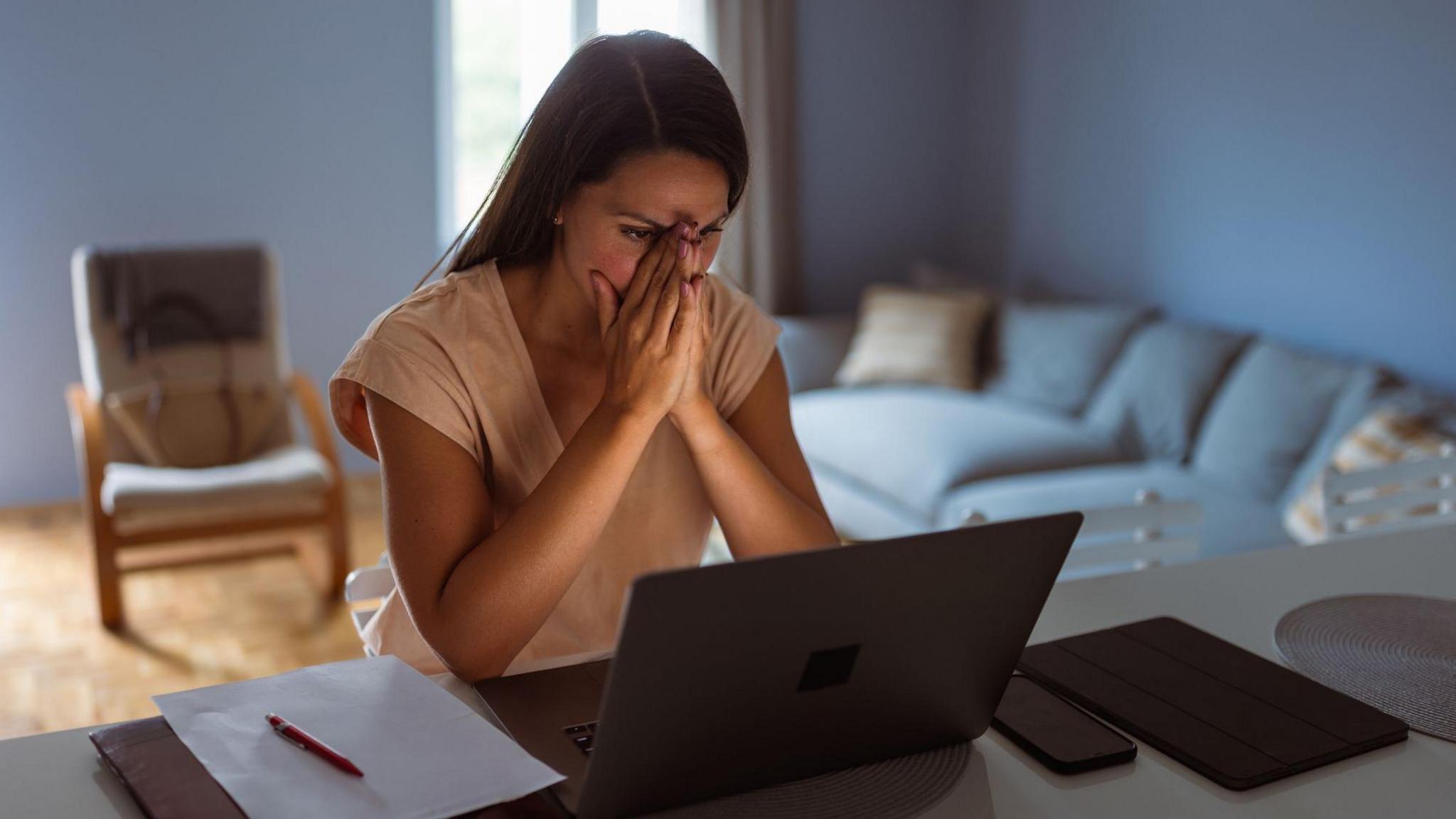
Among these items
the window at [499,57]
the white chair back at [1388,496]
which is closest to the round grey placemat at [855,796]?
the white chair back at [1388,496]

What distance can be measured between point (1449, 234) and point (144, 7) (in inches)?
152

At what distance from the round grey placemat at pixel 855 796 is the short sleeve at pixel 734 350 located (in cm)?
59

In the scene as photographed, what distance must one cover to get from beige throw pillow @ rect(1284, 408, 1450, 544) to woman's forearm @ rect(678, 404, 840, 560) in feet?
5.77

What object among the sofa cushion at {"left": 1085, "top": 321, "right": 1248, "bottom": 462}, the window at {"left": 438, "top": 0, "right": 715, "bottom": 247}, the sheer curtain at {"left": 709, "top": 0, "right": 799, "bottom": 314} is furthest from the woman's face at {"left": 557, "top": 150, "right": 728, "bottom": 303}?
the window at {"left": 438, "top": 0, "right": 715, "bottom": 247}

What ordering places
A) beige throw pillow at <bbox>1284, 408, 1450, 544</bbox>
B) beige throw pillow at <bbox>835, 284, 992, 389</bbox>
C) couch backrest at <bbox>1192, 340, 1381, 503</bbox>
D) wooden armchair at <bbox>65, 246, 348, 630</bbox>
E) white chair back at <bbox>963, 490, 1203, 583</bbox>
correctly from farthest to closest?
beige throw pillow at <bbox>835, 284, 992, 389</bbox>, wooden armchair at <bbox>65, 246, 348, 630</bbox>, couch backrest at <bbox>1192, 340, 1381, 503</bbox>, beige throw pillow at <bbox>1284, 408, 1450, 544</bbox>, white chair back at <bbox>963, 490, 1203, 583</bbox>

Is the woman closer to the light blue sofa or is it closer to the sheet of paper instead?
the sheet of paper

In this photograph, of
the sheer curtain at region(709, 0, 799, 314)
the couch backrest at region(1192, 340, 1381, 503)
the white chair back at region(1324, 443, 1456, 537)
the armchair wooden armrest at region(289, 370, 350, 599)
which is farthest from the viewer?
the sheer curtain at region(709, 0, 799, 314)

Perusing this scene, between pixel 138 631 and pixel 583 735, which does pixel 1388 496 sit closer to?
pixel 583 735

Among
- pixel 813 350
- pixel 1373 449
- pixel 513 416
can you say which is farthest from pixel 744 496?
pixel 813 350

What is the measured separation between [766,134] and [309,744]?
159 inches

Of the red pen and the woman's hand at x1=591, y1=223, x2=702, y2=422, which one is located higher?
the woman's hand at x1=591, y1=223, x2=702, y2=422

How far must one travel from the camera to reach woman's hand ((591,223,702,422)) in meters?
1.21

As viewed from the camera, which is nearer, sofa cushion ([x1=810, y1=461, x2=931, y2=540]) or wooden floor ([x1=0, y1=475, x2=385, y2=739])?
wooden floor ([x1=0, y1=475, x2=385, y2=739])

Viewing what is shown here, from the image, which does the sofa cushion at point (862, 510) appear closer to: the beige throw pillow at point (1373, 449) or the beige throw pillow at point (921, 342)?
the beige throw pillow at point (921, 342)
